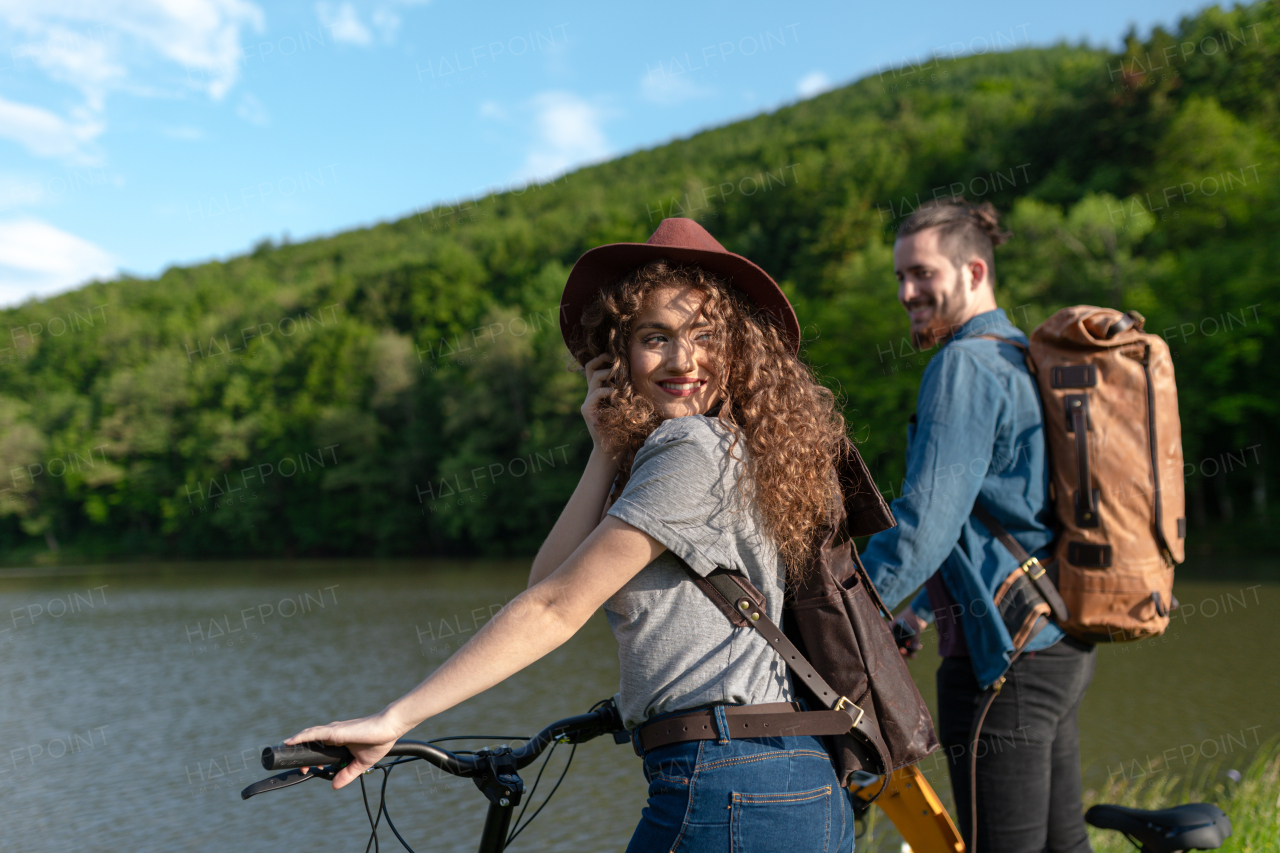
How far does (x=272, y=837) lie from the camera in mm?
7980

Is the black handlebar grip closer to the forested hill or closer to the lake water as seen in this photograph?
the lake water

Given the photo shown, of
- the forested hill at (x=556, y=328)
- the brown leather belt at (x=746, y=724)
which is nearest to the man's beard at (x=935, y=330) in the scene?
the brown leather belt at (x=746, y=724)

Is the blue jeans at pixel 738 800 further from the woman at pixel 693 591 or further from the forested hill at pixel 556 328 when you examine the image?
the forested hill at pixel 556 328

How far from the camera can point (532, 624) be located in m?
1.51

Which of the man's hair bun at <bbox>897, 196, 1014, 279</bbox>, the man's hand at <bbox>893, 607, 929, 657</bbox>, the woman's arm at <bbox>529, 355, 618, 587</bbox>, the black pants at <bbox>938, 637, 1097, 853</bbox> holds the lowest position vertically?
the black pants at <bbox>938, 637, 1097, 853</bbox>

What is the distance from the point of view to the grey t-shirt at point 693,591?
5.00ft

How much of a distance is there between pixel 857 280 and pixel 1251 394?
1250 cm

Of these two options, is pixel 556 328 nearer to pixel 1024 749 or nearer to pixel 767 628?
pixel 1024 749

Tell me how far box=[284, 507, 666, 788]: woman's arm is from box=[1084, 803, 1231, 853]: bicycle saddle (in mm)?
1701

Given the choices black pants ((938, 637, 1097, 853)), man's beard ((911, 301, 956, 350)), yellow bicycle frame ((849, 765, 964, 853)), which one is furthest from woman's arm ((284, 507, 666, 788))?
man's beard ((911, 301, 956, 350))

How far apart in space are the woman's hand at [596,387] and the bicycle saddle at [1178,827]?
1.73 m

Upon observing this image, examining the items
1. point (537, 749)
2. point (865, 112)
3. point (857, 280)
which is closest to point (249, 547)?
point (857, 280)

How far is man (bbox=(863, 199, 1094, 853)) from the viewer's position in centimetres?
238

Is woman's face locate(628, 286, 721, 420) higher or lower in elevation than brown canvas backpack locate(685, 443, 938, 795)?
higher
